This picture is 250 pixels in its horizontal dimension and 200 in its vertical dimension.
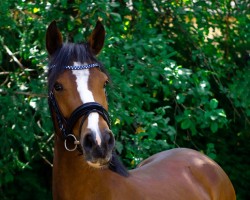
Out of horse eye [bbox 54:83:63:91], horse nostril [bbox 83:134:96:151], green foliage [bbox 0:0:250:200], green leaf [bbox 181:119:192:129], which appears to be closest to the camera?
horse nostril [bbox 83:134:96:151]

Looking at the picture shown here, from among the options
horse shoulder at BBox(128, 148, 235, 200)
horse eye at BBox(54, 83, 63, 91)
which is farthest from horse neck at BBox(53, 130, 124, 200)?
horse shoulder at BBox(128, 148, 235, 200)

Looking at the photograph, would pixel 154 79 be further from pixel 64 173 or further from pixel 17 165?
pixel 64 173

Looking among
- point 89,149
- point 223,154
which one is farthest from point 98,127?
point 223,154

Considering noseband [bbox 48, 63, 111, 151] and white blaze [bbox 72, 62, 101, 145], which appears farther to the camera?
noseband [bbox 48, 63, 111, 151]

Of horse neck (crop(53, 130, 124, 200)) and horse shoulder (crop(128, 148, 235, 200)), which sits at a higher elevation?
horse neck (crop(53, 130, 124, 200))

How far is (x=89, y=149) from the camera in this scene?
3.47 metres

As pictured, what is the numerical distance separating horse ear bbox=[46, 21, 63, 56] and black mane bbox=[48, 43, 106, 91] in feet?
0.25

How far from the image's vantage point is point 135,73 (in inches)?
234

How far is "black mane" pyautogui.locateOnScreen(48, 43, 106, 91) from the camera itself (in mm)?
3803

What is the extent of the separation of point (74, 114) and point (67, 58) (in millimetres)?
348

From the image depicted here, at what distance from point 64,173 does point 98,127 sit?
434mm

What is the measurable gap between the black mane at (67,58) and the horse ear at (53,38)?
0.08 metres

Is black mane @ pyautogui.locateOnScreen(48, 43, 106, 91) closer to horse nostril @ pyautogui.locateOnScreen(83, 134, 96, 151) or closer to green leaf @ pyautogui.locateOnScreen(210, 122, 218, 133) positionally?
horse nostril @ pyautogui.locateOnScreen(83, 134, 96, 151)

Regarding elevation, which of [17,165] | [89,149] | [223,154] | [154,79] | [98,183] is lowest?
[223,154]
